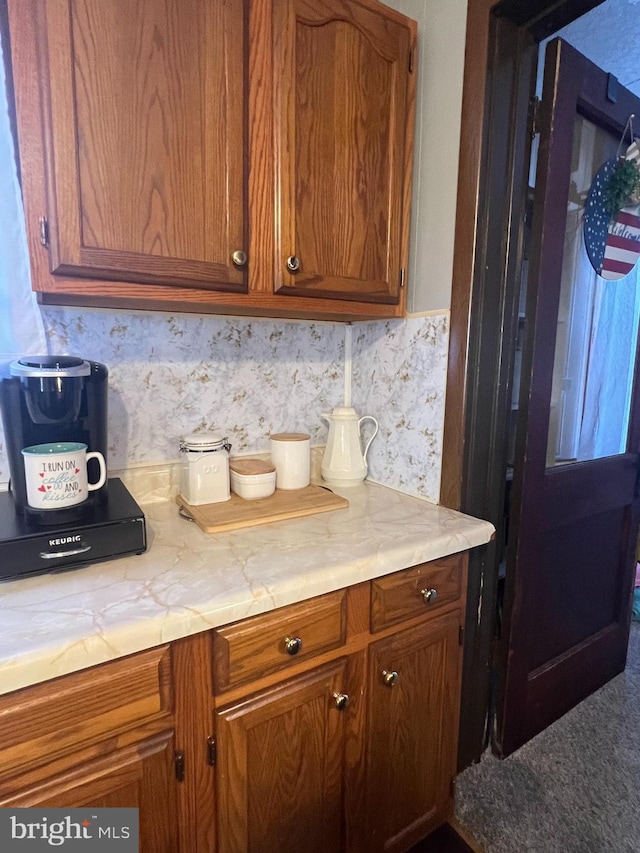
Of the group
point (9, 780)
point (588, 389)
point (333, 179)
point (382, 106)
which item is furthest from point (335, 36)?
point (9, 780)

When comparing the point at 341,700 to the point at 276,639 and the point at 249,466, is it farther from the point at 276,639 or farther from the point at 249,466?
the point at 249,466

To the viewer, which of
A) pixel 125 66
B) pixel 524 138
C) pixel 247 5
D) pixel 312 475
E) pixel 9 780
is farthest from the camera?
pixel 312 475

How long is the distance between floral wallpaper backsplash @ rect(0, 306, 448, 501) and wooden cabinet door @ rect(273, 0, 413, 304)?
0.27m

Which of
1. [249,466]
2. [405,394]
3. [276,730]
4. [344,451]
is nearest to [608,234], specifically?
[405,394]

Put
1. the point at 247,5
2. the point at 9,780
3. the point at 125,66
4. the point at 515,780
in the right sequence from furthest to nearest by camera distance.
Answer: the point at 515,780 → the point at 247,5 → the point at 125,66 → the point at 9,780

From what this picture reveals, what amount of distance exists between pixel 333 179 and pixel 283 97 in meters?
0.20

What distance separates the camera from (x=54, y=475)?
0.87m

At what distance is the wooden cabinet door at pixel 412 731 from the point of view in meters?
1.02

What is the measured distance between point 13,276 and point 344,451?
0.99 m

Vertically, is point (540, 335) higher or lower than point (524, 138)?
lower

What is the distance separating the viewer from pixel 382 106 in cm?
117

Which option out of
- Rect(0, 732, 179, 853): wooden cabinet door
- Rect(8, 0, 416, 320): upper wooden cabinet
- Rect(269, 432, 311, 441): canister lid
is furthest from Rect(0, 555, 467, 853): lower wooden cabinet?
Rect(8, 0, 416, 320): upper wooden cabinet

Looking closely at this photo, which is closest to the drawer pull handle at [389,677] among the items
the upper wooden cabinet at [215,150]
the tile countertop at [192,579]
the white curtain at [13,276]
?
the tile countertop at [192,579]

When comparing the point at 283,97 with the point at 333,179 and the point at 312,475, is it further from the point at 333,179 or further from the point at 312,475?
the point at 312,475
